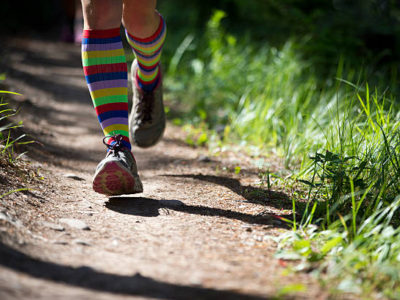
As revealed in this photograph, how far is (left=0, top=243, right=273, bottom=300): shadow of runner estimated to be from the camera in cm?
113

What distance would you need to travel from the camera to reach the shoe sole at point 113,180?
1719mm

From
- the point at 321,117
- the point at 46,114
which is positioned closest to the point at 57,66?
the point at 46,114

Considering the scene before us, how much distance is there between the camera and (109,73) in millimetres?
1909

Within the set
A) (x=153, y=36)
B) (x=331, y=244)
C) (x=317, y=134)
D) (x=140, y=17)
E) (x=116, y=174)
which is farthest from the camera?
(x=317, y=134)

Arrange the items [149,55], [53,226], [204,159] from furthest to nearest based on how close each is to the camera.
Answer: [204,159]
[149,55]
[53,226]

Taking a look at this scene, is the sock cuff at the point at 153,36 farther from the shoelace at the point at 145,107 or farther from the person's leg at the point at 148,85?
the shoelace at the point at 145,107

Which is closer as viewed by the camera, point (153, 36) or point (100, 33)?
point (100, 33)

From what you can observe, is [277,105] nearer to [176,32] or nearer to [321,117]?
[321,117]

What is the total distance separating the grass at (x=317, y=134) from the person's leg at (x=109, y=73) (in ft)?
2.52

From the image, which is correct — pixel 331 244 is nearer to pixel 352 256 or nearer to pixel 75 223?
pixel 352 256

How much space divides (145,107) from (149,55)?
302 millimetres

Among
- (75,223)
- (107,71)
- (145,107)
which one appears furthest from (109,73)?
(75,223)

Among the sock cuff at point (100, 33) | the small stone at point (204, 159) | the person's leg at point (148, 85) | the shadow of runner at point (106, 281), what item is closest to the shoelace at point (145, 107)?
the person's leg at point (148, 85)

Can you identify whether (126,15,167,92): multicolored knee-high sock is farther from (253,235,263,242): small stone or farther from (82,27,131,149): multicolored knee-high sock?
(253,235,263,242): small stone
